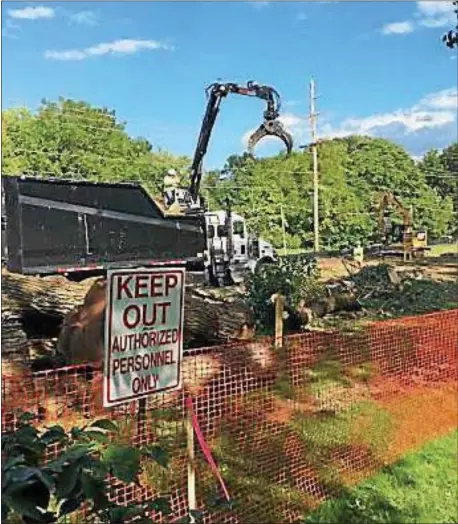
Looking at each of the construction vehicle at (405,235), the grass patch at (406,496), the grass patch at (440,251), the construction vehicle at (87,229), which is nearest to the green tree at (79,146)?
the construction vehicle at (405,235)

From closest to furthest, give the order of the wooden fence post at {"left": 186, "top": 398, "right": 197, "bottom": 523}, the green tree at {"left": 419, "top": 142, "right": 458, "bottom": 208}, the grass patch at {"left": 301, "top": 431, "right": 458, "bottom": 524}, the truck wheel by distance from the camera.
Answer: the wooden fence post at {"left": 186, "top": 398, "right": 197, "bottom": 523} < the grass patch at {"left": 301, "top": 431, "right": 458, "bottom": 524} < the truck wheel < the green tree at {"left": 419, "top": 142, "right": 458, "bottom": 208}

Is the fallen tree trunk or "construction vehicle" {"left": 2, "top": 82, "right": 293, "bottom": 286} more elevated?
"construction vehicle" {"left": 2, "top": 82, "right": 293, "bottom": 286}

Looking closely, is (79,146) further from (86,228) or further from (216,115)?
(86,228)

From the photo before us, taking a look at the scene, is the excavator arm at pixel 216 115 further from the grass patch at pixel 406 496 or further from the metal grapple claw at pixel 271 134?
the grass patch at pixel 406 496

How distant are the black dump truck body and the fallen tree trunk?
0.29 meters

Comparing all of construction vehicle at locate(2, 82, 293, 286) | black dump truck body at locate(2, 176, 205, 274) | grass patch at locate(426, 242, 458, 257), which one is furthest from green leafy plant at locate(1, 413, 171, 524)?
grass patch at locate(426, 242, 458, 257)

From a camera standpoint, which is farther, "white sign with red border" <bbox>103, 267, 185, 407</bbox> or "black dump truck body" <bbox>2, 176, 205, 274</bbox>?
"black dump truck body" <bbox>2, 176, 205, 274</bbox>

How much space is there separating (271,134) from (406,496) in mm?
9910

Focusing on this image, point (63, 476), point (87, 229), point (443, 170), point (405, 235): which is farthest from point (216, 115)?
point (443, 170)

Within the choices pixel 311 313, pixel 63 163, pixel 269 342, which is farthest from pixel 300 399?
pixel 63 163

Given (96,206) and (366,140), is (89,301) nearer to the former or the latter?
(96,206)

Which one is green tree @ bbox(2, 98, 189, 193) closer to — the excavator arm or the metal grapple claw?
the excavator arm

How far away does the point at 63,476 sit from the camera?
134 cm

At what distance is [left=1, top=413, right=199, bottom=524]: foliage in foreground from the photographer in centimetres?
128
